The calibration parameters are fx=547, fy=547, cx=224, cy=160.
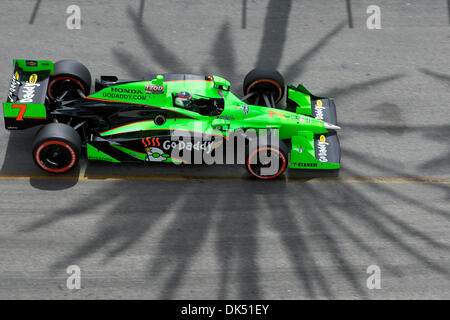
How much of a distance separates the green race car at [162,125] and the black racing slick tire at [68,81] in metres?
0.04

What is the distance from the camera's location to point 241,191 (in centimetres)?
1066

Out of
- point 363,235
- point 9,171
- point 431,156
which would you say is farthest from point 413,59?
point 9,171

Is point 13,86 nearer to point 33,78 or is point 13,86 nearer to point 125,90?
point 33,78

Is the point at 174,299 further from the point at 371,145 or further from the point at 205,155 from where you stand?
the point at 371,145

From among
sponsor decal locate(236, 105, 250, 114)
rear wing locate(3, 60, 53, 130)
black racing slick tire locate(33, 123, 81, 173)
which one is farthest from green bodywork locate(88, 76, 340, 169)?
rear wing locate(3, 60, 53, 130)

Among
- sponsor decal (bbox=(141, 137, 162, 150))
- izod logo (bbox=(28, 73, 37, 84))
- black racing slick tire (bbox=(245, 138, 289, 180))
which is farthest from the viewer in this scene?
izod logo (bbox=(28, 73, 37, 84))

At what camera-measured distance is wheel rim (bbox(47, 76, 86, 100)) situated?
37.1ft

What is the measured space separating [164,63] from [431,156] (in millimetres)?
6521

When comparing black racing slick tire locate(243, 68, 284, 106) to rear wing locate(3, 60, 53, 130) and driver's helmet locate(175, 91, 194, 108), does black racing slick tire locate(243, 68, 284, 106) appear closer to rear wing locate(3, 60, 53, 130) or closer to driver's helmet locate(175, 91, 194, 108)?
driver's helmet locate(175, 91, 194, 108)

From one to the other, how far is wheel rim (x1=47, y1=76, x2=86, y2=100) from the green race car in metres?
0.11

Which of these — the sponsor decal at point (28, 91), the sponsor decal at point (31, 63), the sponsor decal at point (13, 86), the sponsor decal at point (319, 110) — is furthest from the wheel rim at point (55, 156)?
the sponsor decal at point (319, 110)

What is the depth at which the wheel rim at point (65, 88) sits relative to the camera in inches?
445

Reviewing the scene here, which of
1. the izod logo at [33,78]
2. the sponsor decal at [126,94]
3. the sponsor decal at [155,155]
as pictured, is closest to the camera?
the sponsor decal at [155,155]

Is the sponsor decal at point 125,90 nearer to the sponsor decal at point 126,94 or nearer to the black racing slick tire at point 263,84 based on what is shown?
the sponsor decal at point 126,94
